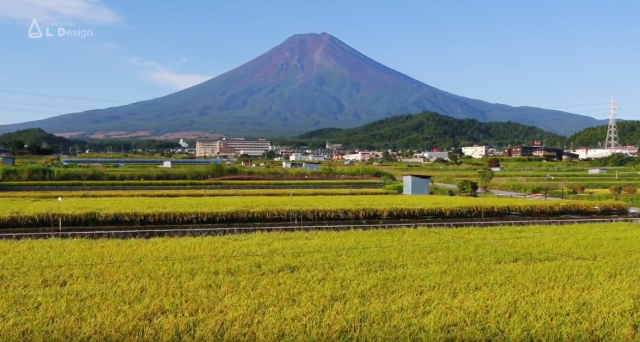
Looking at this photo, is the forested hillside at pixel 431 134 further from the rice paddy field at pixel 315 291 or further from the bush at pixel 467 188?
the rice paddy field at pixel 315 291

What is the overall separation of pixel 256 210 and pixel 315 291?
9.54m

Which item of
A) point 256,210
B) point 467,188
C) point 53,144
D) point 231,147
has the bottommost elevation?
point 467,188

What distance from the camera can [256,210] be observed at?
1664 centimetres

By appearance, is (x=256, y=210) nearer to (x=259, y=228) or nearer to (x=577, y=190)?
(x=259, y=228)

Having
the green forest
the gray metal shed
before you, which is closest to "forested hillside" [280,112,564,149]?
the green forest

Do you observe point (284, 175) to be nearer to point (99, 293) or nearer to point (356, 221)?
point (356, 221)

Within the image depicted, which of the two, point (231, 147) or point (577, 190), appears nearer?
point (577, 190)

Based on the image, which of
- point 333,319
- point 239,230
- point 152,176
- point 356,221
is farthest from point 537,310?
point 152,176

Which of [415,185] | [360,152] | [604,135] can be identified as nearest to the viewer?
[415,185]

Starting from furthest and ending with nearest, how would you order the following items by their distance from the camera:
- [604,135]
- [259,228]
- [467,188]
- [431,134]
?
[431,134] < [604,135] < [467,188] < [259,228]

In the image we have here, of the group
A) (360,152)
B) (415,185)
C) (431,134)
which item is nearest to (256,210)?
(415,185)

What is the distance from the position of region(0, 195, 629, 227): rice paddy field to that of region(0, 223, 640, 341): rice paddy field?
386 cm

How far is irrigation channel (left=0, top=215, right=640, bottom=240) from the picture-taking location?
1338 centimetres

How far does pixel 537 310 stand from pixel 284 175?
32611mm
